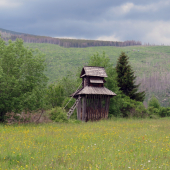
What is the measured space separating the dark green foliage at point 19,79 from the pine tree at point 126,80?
60.3ft

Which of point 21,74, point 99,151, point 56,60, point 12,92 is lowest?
point 99,151

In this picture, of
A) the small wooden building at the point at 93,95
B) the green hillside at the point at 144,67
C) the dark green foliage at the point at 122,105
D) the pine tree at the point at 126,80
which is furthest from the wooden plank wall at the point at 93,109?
the green hillside at the point at 144,67

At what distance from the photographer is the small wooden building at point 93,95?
26.5m

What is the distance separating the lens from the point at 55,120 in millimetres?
23656

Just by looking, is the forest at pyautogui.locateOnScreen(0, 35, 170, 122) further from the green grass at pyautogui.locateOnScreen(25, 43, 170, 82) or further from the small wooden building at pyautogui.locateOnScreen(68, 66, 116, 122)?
the green grass at pyautogui.locateOnScreen(25, 43, 170, 82)

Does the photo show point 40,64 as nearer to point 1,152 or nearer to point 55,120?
point 55,120

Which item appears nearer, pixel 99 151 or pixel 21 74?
pixel 99 151

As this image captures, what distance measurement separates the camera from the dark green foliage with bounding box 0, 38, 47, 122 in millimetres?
18781

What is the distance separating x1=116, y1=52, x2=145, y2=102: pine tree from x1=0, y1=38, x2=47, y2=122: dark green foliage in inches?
723

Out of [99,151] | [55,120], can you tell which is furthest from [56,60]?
[99,151]

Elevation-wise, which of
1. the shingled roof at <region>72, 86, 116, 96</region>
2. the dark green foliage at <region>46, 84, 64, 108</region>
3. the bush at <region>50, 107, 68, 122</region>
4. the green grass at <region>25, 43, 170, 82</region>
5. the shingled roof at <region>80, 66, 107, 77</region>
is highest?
the green grass at <region>25, 43, 170, 82</region>

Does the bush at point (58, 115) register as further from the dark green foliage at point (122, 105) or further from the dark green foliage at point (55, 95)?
the dark green foliage at point (122, 105)

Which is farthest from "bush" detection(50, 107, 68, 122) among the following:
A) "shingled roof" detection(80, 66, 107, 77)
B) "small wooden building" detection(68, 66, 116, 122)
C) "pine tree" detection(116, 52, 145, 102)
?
"pine tree" detection(116, 52, 145, 102)

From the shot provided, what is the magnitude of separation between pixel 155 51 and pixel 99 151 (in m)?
172
